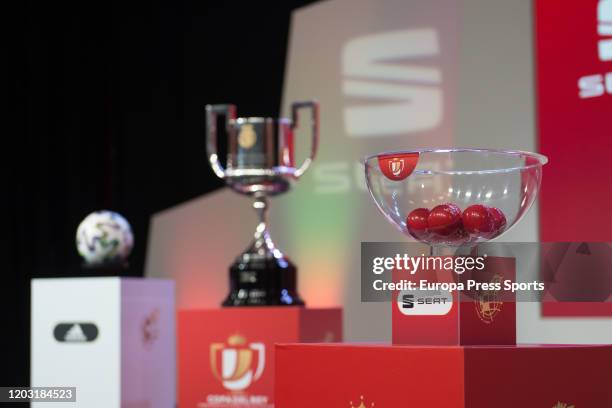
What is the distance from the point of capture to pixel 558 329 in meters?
2.86

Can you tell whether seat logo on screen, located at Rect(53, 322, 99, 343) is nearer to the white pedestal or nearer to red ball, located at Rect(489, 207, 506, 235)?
the white pedestal

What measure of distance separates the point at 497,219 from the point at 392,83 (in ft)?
5.14

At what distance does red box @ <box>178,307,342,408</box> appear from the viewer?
2.84 m

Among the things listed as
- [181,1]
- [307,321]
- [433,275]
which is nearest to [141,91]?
[181,1]

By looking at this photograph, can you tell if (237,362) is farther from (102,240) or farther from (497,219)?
(497,219)

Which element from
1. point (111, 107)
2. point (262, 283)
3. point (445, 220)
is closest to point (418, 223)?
point (445, 220)

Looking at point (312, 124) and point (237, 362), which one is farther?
point (312, 124)

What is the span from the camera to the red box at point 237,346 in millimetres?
2836

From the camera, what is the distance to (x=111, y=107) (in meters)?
3.57

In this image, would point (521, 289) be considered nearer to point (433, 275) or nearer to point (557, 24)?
point (557, 24)

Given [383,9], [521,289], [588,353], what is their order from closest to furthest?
[588,353] → [521,289] → [383,9]

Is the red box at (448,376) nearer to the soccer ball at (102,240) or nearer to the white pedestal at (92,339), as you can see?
the white pedestal at (92,339)

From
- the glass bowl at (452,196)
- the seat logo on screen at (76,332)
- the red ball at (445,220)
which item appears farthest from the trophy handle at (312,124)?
the red ball at (445,220)

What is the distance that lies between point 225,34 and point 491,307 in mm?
2184
